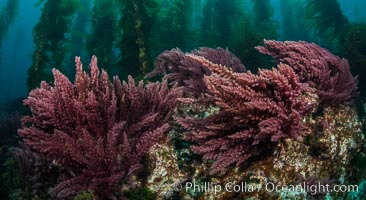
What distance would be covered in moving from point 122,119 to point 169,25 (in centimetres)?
867

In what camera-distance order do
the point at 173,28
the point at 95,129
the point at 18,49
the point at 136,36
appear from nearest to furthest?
the point at 95,129 → the point at 136,36 → the point at 173,28 → the point at 18,49

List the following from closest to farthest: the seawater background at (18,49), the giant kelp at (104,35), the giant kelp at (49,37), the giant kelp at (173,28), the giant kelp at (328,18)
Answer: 1. the giant kelp at (49,37)
2. the giant kelp at (328,18)
3. the giant kelp at (104,35)
4. the giant kelp at (173,28)
5. the seawater background at (18,49)

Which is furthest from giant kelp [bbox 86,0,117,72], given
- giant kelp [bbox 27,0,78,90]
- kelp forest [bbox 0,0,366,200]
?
kelp forest [bbox 0,0,366,200]

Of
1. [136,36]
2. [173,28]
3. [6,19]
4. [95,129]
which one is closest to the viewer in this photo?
[95,129]

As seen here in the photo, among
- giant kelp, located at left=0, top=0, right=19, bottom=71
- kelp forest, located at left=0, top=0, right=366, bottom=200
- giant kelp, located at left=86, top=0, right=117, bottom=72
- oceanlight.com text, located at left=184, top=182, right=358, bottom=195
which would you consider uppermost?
giant kelp, located at left=0, top=0, right=19, bottom=71

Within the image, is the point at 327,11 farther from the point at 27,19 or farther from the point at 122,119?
the point at 27,19

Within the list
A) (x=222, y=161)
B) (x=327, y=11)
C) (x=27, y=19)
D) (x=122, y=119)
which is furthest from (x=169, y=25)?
(x=27, y=19)

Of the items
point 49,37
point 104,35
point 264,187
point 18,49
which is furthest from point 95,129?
point 18,49

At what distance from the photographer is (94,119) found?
2873 mm

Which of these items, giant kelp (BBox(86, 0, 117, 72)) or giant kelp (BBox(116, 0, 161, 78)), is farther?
giant kelp (BBox(86, 0, 117, 72))

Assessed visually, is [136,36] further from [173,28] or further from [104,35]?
[173,28]

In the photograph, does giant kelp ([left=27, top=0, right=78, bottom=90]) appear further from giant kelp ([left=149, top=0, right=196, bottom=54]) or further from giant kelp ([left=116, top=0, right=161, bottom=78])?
giant kelp ([left=149, top=0, right=196, bottom=54])

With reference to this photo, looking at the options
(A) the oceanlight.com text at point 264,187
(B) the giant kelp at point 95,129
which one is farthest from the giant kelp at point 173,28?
(A) the oceanlight.com text at point 264,187

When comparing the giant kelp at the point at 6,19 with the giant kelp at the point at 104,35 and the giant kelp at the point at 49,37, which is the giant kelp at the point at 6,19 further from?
the giant kelp at the point at 49,37
